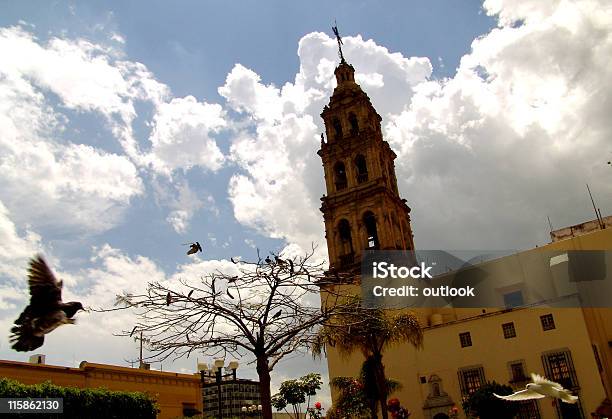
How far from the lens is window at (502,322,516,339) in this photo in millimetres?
28609

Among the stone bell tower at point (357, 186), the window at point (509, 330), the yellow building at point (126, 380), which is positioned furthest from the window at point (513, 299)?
the yellow building at point (126, 380)

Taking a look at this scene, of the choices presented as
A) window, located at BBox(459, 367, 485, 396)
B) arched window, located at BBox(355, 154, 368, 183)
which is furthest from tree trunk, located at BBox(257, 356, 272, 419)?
arched window, located at BBox(355, 154, 368, 183)

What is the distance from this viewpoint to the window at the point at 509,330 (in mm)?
28609

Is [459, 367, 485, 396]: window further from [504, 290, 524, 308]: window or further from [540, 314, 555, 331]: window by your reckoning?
[504, 290, 524, 308]: window

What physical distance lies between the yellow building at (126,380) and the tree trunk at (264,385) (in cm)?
1429

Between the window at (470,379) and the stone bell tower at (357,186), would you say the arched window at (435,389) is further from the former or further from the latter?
the stone bell tower at (357,186)

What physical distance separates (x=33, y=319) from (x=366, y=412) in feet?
71.2

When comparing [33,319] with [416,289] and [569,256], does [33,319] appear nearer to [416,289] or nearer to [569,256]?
[569,256]

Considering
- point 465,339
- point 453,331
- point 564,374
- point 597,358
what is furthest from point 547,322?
point 453,331

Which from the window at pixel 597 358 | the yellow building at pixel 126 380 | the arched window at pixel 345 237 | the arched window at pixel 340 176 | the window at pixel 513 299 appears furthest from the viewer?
the arched window at pixel 340 176

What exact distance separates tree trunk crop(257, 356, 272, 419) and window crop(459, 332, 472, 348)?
24.4m

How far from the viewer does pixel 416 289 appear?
3741cm

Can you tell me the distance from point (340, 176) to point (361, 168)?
74.5 inches

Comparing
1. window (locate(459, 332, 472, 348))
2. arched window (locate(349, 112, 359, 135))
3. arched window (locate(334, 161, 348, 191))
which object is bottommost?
window (locate(459, 332, 472, 348))
